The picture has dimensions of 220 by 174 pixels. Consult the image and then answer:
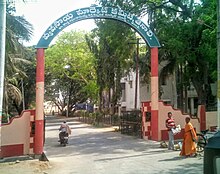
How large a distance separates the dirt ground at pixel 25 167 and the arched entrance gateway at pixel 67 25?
1.79 metres

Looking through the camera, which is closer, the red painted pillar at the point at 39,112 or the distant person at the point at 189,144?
the distant person at the point at 189,144

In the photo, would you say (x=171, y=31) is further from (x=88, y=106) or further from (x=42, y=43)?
(x=88, y=106)

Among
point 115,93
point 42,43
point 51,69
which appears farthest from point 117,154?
point 51,69

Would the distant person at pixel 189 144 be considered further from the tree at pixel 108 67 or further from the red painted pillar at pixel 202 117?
the tree at pixel 108 67

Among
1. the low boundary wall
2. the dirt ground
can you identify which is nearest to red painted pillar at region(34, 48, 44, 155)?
the low boundary wall

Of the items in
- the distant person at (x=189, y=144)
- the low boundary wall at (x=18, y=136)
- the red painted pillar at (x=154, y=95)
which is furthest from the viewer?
the red painted pillar at (x=154, y=95)

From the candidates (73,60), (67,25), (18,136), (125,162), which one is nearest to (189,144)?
(125,162)

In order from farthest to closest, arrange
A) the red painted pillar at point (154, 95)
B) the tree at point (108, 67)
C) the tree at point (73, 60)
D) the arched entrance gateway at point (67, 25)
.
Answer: the tree at point (73, 60)
the tree at point (108, 67)
the red painted pillar at point (154, 95)
the arched entrance gateway at point (67, 25)

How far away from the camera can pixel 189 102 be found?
3962cm

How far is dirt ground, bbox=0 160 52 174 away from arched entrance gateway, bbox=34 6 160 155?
70.4 inches

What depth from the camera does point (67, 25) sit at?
15656mm

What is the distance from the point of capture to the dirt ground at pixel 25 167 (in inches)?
429

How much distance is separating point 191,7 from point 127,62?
11999mm

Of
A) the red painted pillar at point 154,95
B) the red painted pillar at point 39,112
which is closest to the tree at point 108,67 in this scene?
the red painted pillar at point 154,95
